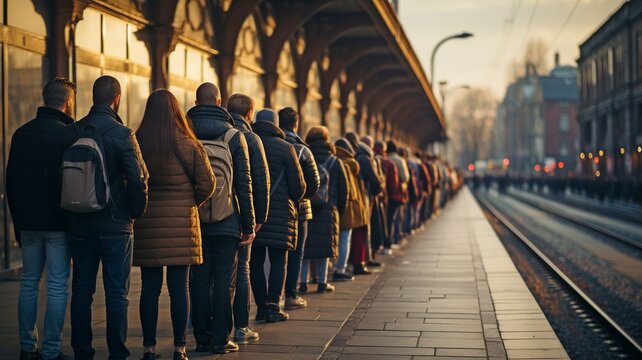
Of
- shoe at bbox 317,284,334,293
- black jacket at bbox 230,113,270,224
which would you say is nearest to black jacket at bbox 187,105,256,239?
black jacket at bbox 230,113,270,224

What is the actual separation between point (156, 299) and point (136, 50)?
7864mm

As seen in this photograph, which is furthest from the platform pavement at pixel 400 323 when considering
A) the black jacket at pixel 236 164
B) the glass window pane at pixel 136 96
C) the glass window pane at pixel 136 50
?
the glass window pane at pixel 136 50

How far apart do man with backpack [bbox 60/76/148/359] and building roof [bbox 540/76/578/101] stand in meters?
105

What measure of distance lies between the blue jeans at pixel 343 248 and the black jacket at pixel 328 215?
41.4 inches

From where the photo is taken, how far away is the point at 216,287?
6363 mm

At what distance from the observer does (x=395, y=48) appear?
21.0 m

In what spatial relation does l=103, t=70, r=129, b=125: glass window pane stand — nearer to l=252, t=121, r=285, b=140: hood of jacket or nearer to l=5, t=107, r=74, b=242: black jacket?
l=252, t=121, r=285, b=140: hood of jacket

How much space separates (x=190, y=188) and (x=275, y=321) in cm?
224

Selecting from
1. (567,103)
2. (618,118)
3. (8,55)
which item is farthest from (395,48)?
(567,103)

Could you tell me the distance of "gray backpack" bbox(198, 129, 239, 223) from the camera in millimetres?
6234

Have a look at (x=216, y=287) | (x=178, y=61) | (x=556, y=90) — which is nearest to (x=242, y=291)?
(x=216, y=287)

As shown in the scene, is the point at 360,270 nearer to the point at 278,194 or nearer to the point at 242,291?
the point at 278,194

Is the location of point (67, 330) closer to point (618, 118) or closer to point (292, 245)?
point (292, 245)

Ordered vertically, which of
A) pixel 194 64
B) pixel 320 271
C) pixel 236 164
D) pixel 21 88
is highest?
pixel 194 64
